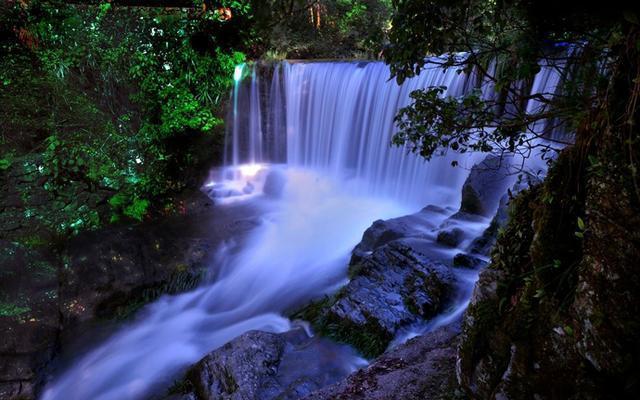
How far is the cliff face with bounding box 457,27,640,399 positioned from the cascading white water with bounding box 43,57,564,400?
12.3 ft

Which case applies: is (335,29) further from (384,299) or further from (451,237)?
(384,299)

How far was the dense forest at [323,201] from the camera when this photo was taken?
1.62m

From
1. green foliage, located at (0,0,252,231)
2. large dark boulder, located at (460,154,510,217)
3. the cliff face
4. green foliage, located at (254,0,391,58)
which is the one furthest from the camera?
green foliage, located at (254,0,391,58)

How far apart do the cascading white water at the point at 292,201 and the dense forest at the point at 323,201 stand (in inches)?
2.5

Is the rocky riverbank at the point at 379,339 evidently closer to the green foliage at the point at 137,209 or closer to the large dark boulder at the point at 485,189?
the large dark boulder at the point at 485,189

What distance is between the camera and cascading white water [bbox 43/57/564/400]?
522cm

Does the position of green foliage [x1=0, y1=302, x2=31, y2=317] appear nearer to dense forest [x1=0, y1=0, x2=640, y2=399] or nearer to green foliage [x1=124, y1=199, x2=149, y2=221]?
dense forest [x1=0, y1=0, x2=640, y2=399]

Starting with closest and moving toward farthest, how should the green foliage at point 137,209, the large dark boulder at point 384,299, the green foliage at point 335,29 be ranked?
the large dark boulder at point 384,299 → the green foliage at point 137,209 → the green foliage at point 335,29

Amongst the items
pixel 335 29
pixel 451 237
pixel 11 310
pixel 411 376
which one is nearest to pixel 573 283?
pixel 411 376

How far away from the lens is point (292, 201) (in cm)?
995

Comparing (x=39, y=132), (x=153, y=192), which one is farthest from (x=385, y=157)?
(x=39, y=132)

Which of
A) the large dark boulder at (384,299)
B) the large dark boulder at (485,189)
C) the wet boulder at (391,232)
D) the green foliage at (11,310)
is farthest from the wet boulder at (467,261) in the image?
the green foliage at (11,310)

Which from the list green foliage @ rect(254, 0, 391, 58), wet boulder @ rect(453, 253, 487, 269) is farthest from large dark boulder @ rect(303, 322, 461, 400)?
green foliage @ rect(254, 0, 391, 58)

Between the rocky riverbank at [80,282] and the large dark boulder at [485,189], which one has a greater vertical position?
the large dark boulder at [485,189]
